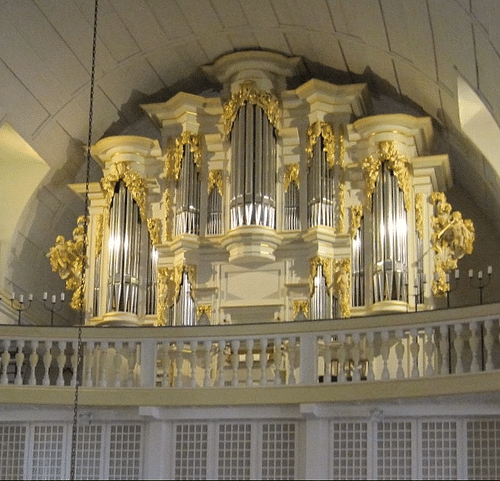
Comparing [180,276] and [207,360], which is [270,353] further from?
[180,276]

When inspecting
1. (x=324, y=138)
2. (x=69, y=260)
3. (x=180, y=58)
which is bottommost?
(x=69, y=260)

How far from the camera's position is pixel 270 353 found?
1820 cm

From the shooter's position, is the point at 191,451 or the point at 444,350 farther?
the point at 191,451

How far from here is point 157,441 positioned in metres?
17.2

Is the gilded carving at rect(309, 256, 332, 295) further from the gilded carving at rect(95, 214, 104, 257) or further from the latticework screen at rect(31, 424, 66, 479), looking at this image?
the latticework screen at rect(31, 424, 66, 479)

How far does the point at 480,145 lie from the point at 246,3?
13.2ft

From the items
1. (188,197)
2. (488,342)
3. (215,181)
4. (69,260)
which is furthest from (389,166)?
(69,260)

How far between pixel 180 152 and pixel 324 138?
2230 mm

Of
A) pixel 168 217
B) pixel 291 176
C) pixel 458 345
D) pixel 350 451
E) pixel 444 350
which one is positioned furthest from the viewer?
pixel 168 217

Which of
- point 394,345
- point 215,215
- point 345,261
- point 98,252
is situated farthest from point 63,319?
point 394,345

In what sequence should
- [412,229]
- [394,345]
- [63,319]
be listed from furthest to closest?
1. [63,319]
2. [412,229]
3. [394,345]

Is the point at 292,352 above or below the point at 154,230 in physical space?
below

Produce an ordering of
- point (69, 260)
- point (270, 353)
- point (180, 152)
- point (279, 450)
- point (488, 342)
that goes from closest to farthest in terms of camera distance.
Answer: point (488, 342) < point (279, 450) < point (270, 353) < point (180, 152) < point (69, 260)

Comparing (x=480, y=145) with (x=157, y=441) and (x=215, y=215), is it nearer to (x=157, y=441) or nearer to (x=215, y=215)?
(x=215, y=215)
